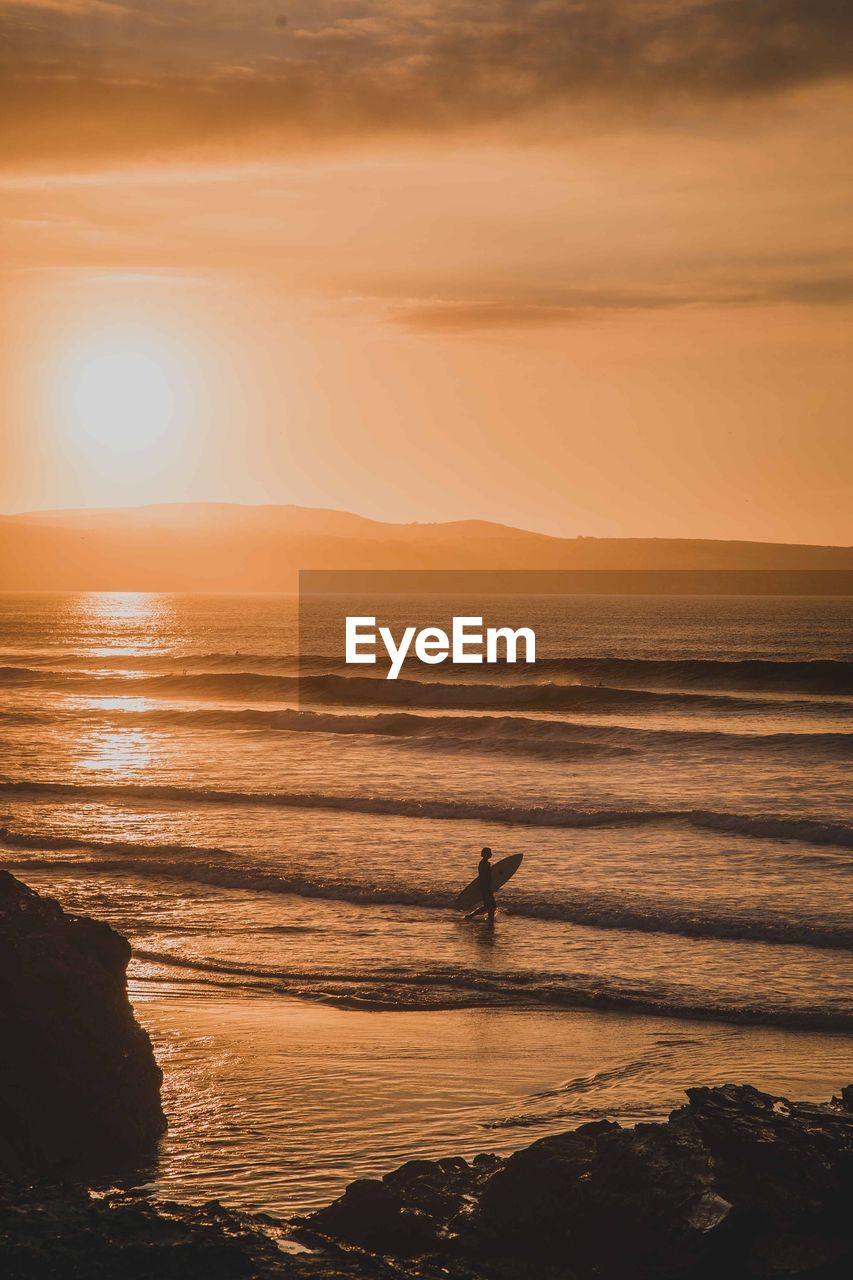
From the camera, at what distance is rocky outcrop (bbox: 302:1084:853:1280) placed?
7402 millimetres

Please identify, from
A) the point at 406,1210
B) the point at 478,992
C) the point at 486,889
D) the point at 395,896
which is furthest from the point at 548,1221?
the point at 395,896

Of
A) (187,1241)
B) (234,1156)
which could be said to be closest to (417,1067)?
(234,1156)

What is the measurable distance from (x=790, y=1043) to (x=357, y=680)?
5203cm

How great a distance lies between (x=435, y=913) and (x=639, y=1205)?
12091 millimetres

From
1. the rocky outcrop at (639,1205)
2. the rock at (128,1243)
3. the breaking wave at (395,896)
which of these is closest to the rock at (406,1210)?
the rocky outcrop at (639,1205)

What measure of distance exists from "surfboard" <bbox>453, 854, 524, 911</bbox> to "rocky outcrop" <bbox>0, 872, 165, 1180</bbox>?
9377 millimetres

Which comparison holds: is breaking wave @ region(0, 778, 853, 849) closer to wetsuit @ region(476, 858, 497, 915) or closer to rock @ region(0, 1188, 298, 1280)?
wetsuit @ region(476, 858, 497, 915)

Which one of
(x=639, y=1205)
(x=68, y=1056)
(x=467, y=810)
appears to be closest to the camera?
(x=639, y=1205)

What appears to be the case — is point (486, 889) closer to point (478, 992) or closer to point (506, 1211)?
point (478, 992)

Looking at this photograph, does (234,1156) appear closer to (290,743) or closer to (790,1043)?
(790,1043)

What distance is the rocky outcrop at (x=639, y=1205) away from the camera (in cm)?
740

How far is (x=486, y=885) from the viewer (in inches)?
769

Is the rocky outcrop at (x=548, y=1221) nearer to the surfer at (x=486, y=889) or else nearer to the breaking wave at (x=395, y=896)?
the breaking wave at (x=395, y=896)

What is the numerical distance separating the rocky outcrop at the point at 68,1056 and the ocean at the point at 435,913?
47 centimetres
